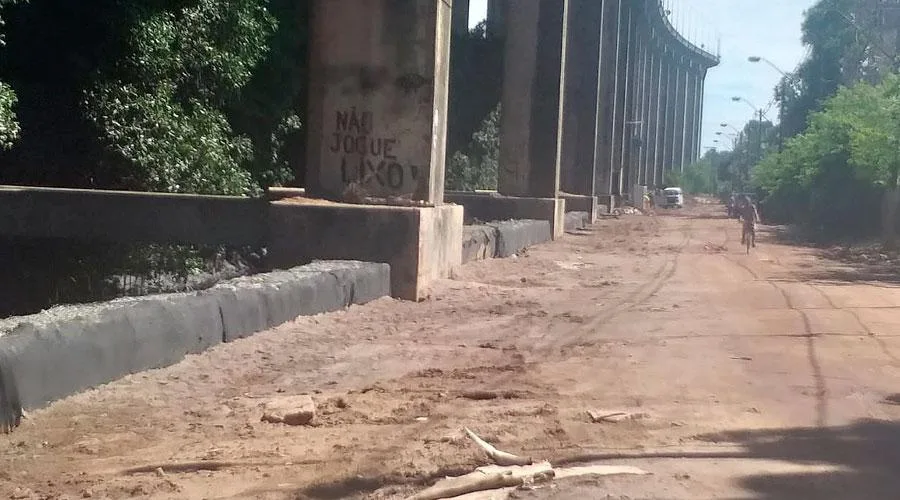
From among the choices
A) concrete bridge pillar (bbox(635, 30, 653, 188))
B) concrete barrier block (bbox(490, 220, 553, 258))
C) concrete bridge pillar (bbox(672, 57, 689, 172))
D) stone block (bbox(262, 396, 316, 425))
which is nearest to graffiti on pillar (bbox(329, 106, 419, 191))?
stone block (bbox(262, 396, 316, 425))

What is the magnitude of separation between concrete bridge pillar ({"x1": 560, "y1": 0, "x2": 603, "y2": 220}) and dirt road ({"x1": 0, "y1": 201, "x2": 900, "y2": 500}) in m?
42.0

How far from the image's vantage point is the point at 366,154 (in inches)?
663

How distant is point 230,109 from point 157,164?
3.79 m

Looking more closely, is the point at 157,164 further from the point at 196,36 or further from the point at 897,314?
the point at 897,314

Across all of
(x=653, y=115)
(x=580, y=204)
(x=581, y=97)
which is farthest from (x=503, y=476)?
(x=653, y=115)

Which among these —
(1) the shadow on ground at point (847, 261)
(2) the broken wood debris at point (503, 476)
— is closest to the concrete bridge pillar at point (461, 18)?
(1) the shadow on ground at point (847, 261)

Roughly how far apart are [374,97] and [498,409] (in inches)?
364

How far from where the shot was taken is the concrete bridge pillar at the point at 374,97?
54.6 feet

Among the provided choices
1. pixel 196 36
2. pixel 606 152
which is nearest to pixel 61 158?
pixel 196 36

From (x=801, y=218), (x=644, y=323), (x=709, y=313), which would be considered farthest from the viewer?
(x=801, y=218)

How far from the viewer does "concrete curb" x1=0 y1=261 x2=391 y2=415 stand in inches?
298

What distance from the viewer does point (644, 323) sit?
14.5 metres

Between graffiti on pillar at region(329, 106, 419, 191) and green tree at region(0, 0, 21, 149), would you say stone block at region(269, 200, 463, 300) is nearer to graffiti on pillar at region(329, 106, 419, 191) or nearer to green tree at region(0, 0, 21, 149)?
graffiti on pillar at region(329, 106, 419, 191)

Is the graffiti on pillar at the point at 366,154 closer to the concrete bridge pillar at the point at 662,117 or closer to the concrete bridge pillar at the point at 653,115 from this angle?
the concrete bridge pillar at the point at 653,115
